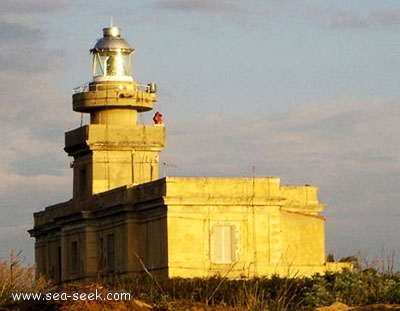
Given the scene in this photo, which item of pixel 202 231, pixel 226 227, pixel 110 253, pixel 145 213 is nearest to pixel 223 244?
pixel 226 227

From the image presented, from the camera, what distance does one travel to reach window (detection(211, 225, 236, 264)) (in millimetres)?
42803

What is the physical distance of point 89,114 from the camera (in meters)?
49.2

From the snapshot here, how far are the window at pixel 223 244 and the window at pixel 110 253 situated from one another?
385cm

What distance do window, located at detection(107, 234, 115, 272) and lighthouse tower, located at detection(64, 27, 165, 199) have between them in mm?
2725

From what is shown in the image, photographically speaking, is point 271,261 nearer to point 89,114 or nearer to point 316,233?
point 316,233

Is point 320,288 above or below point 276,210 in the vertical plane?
below

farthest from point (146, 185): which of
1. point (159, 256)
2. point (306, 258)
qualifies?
point (306, 258)

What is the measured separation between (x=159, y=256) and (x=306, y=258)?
5.22 m

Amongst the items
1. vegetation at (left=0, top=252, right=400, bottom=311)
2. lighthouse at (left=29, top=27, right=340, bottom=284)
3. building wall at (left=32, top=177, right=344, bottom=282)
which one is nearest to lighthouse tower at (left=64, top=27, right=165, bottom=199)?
lighthouse at (left=29, top=27, right=340, bottom=284)

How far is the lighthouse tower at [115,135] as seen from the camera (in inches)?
1892

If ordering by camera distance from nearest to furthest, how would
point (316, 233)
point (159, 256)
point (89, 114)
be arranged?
1. point (159, 256)
2. point (316, 233)
3. point (89, 114)

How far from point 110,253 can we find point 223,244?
446cm

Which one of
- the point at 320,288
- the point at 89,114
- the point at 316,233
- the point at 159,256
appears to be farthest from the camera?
the point at 89,114

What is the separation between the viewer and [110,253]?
45656 mm
